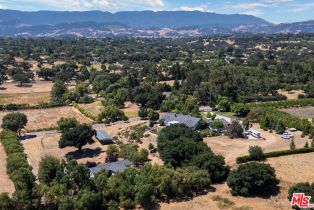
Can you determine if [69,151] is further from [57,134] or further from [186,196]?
[186,196]

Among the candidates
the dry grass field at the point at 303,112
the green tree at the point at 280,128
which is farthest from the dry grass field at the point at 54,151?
the dry grass field at the point at 303,112

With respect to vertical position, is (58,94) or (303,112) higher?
(303,112)

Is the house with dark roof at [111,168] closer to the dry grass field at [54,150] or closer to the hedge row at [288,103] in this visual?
the dry grass field at [54,150]

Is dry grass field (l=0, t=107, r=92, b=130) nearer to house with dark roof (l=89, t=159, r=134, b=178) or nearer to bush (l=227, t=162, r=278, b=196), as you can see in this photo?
house with dark roof (l=89, t=159, r=134, b=178)

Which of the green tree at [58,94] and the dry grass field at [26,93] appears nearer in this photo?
the green tree at [58,94]

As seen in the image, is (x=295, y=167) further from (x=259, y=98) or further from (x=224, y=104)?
(x=259, y=98)

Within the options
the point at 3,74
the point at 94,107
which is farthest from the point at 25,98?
the point at 3,74

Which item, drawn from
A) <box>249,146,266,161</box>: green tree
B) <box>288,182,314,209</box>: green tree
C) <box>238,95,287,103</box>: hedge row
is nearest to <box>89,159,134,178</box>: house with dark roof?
<box>249,146,266,161</box>: green tree
